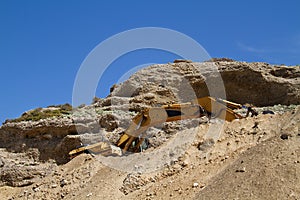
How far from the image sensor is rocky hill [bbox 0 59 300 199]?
8.47m

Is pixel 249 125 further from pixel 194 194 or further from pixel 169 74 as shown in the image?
pixel 169 74

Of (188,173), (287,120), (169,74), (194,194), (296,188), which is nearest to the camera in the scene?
(296,188)

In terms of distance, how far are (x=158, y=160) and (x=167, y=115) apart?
7.64 feet

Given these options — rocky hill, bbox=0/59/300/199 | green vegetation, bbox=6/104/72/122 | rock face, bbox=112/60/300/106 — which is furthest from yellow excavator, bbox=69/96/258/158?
rock face, bbox=112/60/300/106

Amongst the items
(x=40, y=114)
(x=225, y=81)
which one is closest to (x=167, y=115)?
(x=40, y=114)

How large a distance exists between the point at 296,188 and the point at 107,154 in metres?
7.88

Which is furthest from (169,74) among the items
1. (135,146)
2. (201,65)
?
(135,146)

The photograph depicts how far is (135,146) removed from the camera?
14.6m

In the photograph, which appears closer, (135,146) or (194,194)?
(194,194)

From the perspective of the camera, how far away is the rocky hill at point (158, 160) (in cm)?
847

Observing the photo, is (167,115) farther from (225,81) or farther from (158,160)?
(225,81)

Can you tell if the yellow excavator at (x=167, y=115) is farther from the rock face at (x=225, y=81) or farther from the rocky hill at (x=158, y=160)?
the rock face at (x=225, y=81)

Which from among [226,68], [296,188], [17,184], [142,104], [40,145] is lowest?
[296,188]

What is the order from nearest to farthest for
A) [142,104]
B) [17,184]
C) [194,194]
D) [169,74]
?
[194,194], [17,184], [142,104], [169,74]
